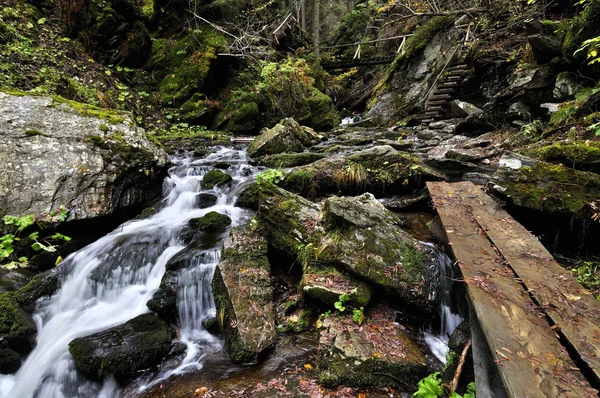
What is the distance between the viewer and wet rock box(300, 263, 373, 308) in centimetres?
357

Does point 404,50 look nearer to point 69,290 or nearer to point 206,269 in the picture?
point 206,269

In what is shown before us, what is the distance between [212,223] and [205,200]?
57.8 inches

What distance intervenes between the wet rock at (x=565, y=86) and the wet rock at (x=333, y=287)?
7007 millimetres

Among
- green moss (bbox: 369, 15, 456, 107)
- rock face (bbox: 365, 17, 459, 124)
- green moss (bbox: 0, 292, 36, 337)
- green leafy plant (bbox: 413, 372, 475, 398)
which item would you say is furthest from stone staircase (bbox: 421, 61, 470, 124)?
green moss (bbox: 0, 292, 36, 337)

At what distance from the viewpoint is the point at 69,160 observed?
548 centimetres

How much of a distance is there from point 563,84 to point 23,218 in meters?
11.1

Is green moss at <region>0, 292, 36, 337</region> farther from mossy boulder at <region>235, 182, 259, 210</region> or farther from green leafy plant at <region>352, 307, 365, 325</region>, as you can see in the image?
green leafy plant at <region>352, 307, 365, 325</region>

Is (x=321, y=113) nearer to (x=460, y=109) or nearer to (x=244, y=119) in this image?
(x=244, y=119)

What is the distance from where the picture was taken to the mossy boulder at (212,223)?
5887mm

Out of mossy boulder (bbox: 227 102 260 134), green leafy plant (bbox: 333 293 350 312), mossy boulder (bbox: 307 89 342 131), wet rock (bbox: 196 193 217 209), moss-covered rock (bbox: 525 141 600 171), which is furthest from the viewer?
mossy boulder (bbox: 307 89 342 131)

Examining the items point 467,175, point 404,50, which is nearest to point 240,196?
point 467,175

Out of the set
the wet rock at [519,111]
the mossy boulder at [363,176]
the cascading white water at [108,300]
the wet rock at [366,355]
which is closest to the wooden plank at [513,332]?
the wet rock at [366,355]

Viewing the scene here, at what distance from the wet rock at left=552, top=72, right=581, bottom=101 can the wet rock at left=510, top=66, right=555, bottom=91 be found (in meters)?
0.60

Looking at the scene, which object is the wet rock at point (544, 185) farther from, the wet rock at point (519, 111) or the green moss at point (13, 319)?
the green moss at point (13, 319)
